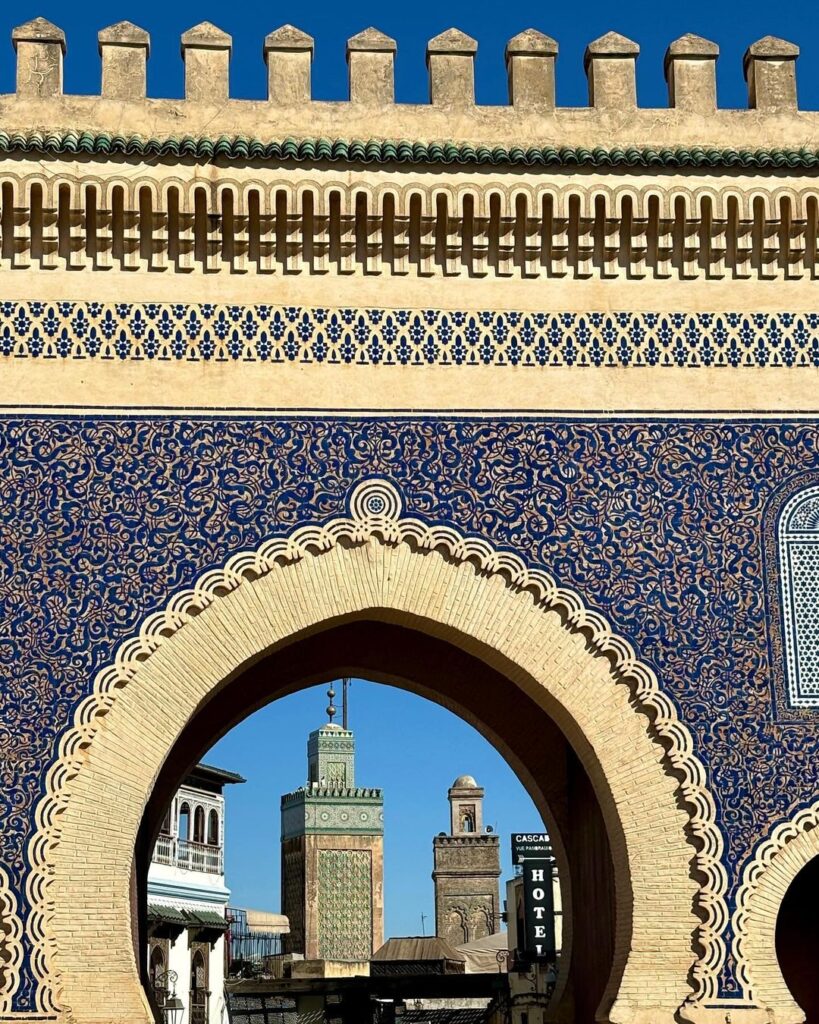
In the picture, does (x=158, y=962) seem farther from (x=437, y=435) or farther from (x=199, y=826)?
(x=437, y=435)

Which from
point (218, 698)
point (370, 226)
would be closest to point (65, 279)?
point (370, 226)

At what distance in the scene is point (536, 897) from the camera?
1752 centimetres

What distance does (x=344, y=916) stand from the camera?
126 feet

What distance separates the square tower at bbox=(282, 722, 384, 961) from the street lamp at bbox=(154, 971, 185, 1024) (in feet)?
68.4

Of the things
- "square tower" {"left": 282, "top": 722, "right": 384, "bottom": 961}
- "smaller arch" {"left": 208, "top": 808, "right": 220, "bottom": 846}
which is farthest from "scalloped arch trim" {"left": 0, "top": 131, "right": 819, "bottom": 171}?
"square tower" {"left": 282, "top": 722, "right": 384, "bottom": 961}

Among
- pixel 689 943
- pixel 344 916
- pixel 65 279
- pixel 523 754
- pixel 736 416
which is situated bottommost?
pixel 344 916

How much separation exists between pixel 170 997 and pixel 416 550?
11.0 meters

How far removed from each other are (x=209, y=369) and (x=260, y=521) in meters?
0.63

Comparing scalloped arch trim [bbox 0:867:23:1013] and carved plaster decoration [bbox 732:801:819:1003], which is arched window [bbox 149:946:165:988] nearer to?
scalloped arch trim [bbox 0:867:23:1013]

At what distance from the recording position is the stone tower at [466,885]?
39.1 metres

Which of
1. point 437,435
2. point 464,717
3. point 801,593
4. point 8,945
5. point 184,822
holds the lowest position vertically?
point 184,822

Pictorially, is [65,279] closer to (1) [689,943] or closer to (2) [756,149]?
(2) [756,149]

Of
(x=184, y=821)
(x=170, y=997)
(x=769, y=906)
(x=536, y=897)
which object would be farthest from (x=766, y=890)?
(x=184, y=821)

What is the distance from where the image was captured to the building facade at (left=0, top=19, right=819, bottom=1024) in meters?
6.20
